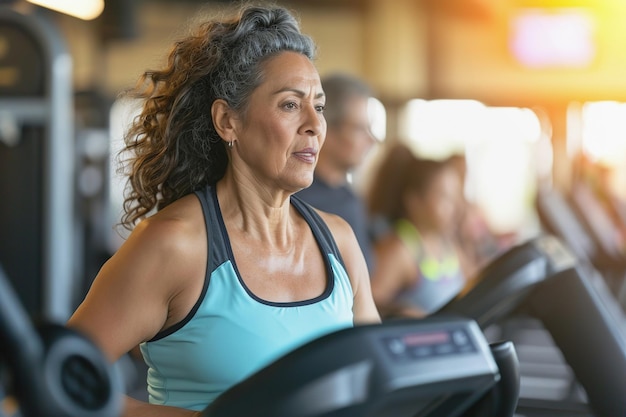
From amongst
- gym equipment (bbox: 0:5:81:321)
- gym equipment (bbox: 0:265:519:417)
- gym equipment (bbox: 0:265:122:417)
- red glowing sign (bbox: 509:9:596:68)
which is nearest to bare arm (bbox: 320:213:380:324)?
gym equipment (bbox: 0:265:519:417)

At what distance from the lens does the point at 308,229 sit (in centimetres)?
156

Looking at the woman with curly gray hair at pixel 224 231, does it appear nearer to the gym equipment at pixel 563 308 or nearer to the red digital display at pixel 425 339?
the gym equipment at pixel 563 308

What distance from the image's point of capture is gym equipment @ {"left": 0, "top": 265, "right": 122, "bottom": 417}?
24.3 inches

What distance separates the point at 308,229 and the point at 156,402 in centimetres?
34

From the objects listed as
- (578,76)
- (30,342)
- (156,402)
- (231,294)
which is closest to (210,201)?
(231,294)

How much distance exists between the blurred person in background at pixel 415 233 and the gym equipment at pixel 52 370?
2.33m

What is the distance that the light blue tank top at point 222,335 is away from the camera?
135 centimetres

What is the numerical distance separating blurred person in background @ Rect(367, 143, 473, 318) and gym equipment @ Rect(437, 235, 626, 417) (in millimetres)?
1184

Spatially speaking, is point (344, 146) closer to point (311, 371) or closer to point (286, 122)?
point (286, 122)

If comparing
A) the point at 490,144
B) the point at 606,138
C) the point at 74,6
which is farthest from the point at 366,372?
the point at 490,144

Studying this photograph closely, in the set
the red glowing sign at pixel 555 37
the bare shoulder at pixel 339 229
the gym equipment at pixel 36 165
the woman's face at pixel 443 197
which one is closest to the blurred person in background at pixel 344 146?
the woman's face at pixel 443 197

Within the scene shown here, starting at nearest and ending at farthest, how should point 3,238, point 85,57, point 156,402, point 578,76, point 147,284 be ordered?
point 147,284 → point 156,402 → point 3,238 → point 578,76 → point 85,57

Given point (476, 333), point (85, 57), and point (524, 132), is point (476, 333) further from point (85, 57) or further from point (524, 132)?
point (85, 57)

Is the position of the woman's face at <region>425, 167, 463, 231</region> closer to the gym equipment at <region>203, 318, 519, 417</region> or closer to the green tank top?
the green tank top
